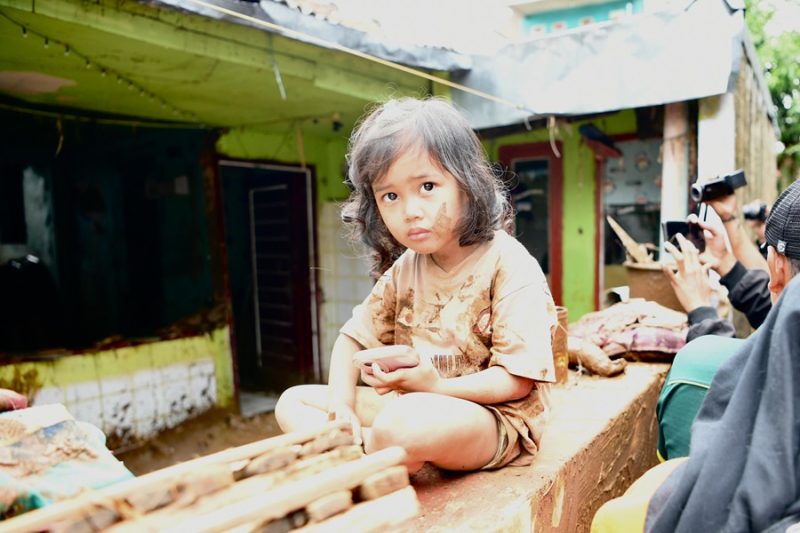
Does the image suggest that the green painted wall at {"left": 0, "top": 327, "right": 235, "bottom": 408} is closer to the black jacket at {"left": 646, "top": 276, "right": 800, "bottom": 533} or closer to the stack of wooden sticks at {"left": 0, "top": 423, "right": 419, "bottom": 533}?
the stack of wooden sticks at {"left": 0, "top": 423, "right": 419, "bottom": 533}

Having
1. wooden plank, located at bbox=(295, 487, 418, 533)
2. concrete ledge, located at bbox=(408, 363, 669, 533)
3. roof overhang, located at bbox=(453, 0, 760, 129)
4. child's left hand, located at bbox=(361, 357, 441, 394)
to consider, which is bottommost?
concrete ledge, located at bbox=(408, 363, 669, 533)

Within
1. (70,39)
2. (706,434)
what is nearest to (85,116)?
(70,39)

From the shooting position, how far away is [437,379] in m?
1.51

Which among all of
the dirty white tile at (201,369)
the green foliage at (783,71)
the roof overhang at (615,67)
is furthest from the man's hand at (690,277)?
the green foliage at (783,71)

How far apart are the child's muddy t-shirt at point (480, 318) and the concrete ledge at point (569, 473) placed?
15 cm

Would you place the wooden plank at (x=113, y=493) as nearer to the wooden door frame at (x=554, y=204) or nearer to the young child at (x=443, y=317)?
the young child at (x=443, y=317)

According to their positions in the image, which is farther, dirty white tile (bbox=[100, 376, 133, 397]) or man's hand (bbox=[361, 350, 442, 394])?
A: dirty white tile (bbox=[100, 376, 133, 397])

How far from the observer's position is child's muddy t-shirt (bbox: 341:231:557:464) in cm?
160

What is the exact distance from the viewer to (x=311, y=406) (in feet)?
6.12

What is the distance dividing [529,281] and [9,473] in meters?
1.34

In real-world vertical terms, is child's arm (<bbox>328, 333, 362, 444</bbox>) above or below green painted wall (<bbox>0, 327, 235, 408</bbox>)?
above

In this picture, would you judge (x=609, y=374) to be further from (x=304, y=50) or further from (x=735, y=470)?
(x=304, y=50)

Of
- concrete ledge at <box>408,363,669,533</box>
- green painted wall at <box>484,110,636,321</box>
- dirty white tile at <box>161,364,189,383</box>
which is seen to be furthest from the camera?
green painted wall at <box>484,110,636,321</box>

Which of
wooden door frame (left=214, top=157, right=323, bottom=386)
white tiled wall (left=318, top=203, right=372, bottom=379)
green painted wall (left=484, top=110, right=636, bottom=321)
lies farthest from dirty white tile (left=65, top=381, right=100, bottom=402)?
green painted wall (left=484, top=110, right=636, bottom=321)
